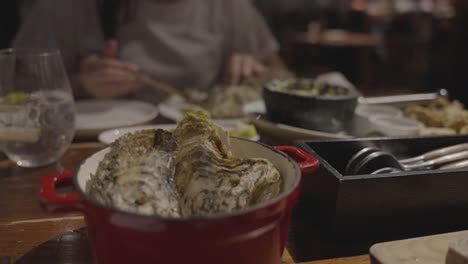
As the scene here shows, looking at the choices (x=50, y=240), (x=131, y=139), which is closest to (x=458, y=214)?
(x=131, y=139)

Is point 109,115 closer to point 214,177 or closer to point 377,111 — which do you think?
point 377,111

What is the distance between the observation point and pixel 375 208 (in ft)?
2.18

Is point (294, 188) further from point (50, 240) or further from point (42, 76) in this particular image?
point (42, 76)

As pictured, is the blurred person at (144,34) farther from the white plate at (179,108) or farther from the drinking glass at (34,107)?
the drinking glass at (34,107)

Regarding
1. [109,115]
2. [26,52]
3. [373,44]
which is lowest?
[373,44]

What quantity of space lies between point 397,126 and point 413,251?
635mm

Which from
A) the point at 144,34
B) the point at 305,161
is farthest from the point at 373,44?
the point at 305,161

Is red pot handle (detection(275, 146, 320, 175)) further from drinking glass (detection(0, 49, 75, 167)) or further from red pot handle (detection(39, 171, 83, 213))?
drinking glass (detection(0, 49, 75, 167))

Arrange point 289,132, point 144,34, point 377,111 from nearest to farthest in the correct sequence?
1. point 289,132
2. point 377,111
3. point 144,34

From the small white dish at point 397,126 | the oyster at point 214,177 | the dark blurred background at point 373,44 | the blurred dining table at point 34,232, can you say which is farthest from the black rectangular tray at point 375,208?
the dark blurred background at point 373,44

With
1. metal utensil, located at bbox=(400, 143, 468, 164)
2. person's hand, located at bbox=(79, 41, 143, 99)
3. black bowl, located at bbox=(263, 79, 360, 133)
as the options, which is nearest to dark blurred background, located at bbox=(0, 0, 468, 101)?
person's hand, located at bbox=(79, 41, 143, 99)

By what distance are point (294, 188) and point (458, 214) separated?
398mm

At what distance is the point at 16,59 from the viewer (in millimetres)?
915

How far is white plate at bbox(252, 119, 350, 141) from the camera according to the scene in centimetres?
101
